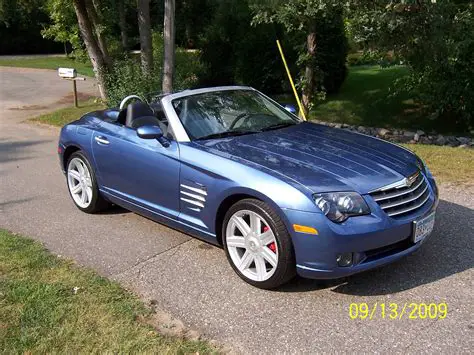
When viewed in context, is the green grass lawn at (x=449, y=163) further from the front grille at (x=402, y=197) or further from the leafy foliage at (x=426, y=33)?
the front grille at (x=402, y=197)

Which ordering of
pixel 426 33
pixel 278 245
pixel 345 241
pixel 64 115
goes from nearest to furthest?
pixel 345 241 → pixel 278 245 → pixel 426 33 → pixel 64 115

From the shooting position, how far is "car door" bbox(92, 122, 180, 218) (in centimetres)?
446

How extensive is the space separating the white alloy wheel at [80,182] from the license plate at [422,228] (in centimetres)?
335

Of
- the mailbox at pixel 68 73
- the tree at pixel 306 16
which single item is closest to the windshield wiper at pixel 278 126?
the tree at pixel 306 16

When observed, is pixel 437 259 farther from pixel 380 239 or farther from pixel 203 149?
pixel 203 149

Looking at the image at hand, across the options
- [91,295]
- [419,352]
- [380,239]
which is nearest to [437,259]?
[380,239]

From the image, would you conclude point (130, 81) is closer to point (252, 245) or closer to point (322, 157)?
point (322, 157)

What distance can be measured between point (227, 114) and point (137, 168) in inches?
37.7

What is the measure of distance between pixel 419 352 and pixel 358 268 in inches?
26.9

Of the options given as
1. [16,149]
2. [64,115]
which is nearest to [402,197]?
[16,149]

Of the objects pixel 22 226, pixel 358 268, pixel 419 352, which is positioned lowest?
pixel 22 226

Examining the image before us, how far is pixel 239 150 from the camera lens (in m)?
→ 4.19

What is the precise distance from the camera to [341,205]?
3.53 metres

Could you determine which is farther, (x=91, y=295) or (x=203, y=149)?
(x=203, y=149)
